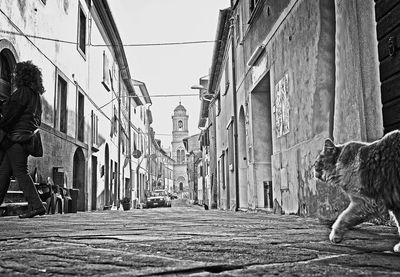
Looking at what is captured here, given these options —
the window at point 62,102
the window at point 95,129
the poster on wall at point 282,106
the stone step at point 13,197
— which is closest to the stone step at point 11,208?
the stone step at point 13,197

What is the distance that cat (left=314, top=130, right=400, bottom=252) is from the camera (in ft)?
7.63

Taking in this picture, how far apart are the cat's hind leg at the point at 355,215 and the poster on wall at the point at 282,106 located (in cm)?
505

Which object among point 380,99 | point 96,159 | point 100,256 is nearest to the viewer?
point 100,256

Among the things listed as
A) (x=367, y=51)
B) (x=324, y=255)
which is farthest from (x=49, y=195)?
(x=324, y=255)

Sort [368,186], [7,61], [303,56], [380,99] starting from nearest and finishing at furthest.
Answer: [368,186] → [380,99] → [303,56] → [7,61]

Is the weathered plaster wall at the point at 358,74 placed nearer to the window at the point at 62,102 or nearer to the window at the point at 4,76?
the window at the point at 4,76

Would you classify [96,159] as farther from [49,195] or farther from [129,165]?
[129,165]

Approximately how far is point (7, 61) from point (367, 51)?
641 centimetres

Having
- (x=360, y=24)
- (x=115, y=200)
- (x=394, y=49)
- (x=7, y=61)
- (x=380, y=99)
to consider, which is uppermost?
(x=7, y=61)

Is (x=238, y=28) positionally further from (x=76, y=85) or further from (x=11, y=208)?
(x=11, y=208)

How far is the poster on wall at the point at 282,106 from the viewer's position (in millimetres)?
7762

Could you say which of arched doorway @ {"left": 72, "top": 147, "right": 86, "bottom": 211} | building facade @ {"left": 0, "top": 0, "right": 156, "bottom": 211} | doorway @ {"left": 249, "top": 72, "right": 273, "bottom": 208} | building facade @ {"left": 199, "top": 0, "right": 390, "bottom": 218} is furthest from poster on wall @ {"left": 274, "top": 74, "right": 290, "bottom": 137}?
arched doorway @ {"left": 72, "top": 147, "right": 86, "bottom": 211}

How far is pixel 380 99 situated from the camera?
4.44m

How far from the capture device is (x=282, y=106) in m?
8.06
